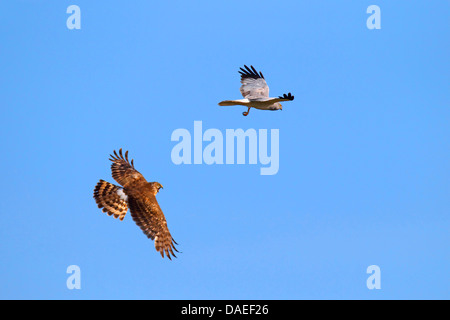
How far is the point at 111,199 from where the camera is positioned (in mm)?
19047

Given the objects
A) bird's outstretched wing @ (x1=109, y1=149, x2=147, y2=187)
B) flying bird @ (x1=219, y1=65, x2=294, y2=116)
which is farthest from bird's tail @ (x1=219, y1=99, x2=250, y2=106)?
bird's outstretched wing @ (x1=109, y1=149, x2=147, y2=187)

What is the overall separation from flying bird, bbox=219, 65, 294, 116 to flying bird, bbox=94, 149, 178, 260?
121 inches

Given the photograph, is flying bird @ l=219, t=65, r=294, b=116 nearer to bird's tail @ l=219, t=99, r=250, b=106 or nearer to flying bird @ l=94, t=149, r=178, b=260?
bird's tail @ l=219, t=99, r=250, b=106

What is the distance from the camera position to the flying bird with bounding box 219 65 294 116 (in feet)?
68.3

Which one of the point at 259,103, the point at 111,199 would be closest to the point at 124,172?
the point at 111,199

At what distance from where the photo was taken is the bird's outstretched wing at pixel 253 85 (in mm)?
21734

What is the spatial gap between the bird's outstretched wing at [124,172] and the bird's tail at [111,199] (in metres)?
0.36

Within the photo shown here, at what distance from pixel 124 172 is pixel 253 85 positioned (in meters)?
4.66

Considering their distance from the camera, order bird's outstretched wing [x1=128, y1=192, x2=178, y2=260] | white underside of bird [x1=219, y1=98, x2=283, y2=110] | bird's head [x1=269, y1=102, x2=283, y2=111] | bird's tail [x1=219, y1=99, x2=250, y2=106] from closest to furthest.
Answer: bird's outstretched wing [x1=128, y1=192, x2=178, y2=260]
bird's tail [x1=219, y1=99, x2=250, y2=106]
white underside of bird [x1=219, y1=98, x2=283, y2=110]
bird's head [x1=269, y1=102, x2=283, y2=111]

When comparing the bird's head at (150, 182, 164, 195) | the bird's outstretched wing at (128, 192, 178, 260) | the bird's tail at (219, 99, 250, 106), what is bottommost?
the bird's outstretched wing at (128, 192, 178, 260)

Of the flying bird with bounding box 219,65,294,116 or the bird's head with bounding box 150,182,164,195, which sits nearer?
the bird's head with bounding box 150,182,164,195

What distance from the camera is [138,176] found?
19672mm
